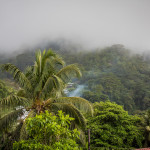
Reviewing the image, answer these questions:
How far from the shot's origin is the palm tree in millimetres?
6727

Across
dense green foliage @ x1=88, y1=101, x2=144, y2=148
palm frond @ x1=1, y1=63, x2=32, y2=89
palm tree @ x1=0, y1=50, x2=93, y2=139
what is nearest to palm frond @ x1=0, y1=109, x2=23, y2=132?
palm tree @ x1=0, y1=50, x2=93, y2=139

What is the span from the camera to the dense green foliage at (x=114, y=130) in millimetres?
12719

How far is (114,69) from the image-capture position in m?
98.6

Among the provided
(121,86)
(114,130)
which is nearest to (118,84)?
(121,86)

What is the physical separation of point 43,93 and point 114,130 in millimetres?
8429

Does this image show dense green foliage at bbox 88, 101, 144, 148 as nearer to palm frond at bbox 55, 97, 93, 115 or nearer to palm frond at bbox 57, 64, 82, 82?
palm frond at bbox 55, 97, 93, 115

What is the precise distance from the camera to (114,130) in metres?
13.4

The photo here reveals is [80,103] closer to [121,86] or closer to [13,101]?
[13,101]

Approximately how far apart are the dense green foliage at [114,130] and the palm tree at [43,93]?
21.4 feet

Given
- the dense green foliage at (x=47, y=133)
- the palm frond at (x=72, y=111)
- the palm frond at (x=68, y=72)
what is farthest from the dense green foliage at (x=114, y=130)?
the dense green foliage at (x=47, y=133)

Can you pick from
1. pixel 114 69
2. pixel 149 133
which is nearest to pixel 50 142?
pixel 149 133

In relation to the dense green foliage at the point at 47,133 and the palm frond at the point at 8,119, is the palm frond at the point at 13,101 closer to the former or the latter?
the palm frond at the point at 8,119

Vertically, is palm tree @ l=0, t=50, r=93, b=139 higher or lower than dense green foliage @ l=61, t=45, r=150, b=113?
higher

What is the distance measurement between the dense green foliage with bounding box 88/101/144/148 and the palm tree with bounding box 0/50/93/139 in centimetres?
654
